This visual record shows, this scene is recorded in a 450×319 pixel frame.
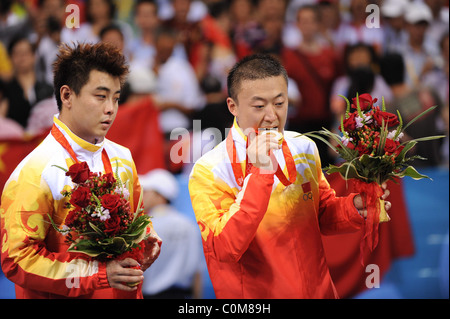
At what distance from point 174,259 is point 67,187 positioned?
246 centimetres

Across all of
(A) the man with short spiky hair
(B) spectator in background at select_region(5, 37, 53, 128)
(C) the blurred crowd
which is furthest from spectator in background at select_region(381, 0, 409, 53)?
(A) the man with short spiky hair

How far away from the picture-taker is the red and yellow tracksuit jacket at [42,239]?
2709 millimetres

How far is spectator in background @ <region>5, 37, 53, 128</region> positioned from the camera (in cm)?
604

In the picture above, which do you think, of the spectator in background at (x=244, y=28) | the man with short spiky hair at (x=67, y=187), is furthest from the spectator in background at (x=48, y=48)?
the man with short spiky hair at (x=67, y=187)

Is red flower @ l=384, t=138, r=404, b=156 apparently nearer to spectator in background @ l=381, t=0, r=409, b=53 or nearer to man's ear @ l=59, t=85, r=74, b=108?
man's ear @ l=59, t=85, r=74, b=108

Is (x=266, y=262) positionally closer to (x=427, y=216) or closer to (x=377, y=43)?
(x=427, y=216)

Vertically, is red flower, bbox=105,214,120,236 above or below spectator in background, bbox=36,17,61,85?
below

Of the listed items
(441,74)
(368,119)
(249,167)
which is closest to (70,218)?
(249,167)

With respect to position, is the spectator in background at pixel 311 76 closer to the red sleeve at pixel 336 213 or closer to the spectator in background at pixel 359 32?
the spectator in background at pixel 359 32

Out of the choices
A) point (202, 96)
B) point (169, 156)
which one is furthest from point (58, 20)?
point (169, 156)


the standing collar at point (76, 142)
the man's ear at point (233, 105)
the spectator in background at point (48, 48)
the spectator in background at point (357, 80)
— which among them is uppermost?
the spectator in background at point (48, 48)

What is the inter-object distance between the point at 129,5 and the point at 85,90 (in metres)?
5.45

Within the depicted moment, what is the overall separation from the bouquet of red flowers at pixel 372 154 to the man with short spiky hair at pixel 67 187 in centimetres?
98

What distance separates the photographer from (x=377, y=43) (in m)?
7.30
